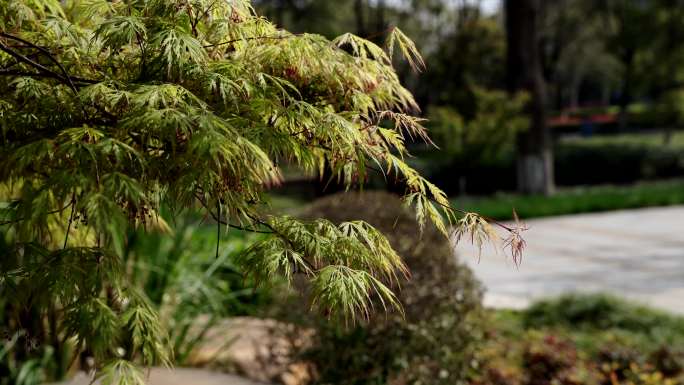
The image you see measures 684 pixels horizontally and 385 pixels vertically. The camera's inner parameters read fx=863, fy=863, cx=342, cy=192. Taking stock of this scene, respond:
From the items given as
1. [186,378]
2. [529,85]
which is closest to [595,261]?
[529,85]

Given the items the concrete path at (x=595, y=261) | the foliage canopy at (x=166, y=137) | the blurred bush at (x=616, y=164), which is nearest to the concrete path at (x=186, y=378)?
the foliage canopy at (x=166, y=137)

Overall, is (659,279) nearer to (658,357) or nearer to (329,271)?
(658,357)

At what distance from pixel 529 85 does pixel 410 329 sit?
48.6ft

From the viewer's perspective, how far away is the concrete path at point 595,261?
10312 millimetres

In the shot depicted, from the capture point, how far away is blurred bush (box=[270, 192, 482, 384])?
5758 millimetres

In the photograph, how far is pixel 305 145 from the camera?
10.6 feet

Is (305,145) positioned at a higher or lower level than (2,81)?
lower

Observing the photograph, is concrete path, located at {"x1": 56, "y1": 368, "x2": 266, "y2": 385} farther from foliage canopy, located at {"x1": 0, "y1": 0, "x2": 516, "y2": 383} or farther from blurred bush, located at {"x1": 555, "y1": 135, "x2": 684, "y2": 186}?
blurred bush, located at {"x1": 555, "y1": 135, "x2": 684, "y2": 186}

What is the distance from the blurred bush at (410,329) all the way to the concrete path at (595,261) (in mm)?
3223

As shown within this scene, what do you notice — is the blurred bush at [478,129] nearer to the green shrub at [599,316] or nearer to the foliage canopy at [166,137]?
the green shrub at [599,316]

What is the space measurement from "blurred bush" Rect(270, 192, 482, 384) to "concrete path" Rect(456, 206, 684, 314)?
10.6 feet

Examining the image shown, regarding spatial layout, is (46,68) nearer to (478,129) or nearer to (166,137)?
(166,137)

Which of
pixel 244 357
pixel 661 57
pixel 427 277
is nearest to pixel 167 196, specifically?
pixel 427 277

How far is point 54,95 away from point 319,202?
11.6 ft
